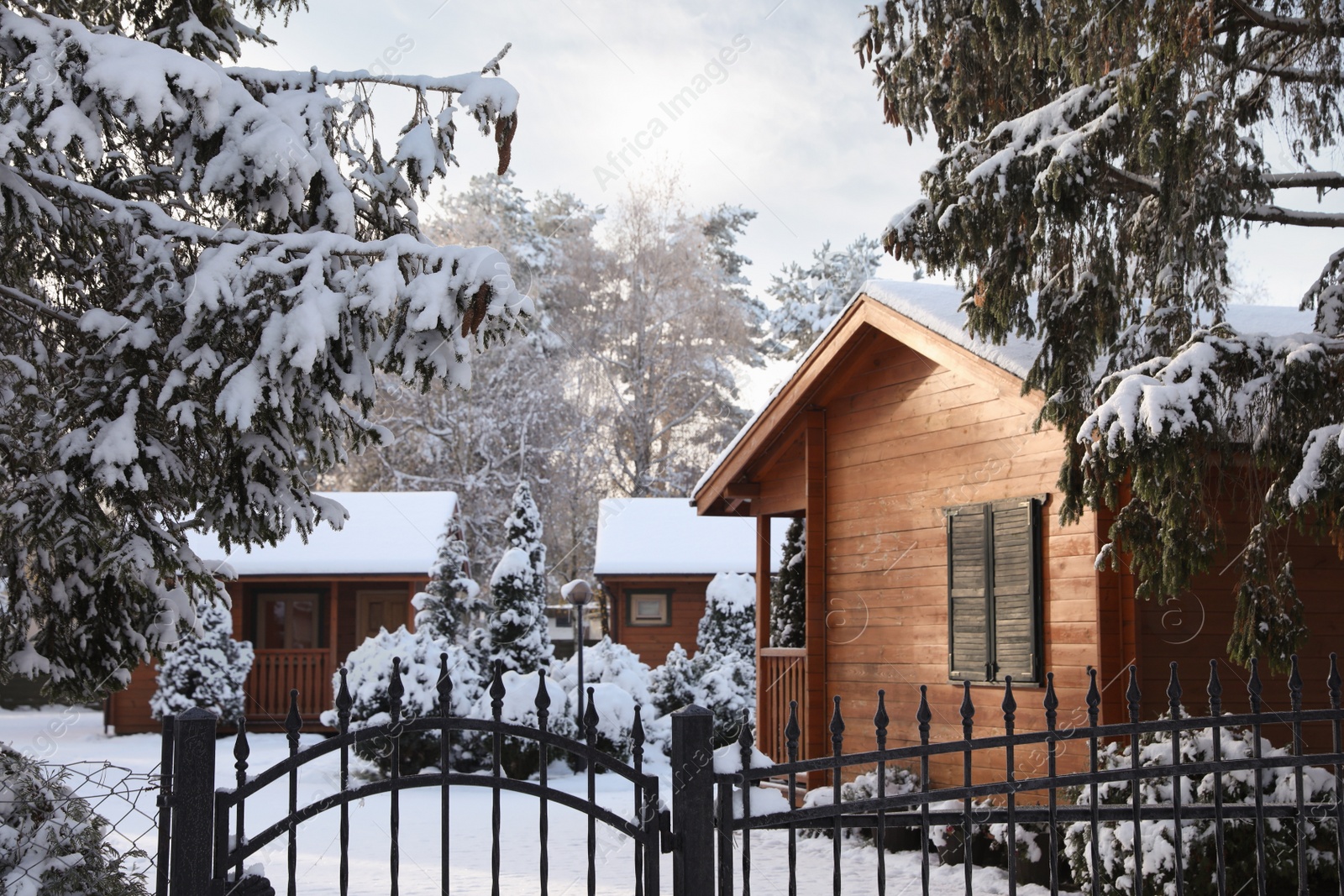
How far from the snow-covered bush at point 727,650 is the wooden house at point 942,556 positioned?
3.70 m

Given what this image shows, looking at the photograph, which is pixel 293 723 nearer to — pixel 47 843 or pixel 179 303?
pixel 47 843

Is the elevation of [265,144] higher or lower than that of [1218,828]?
higher

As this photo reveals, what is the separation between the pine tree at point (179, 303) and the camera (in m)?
5.31

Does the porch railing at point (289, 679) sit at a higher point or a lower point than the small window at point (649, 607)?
lower

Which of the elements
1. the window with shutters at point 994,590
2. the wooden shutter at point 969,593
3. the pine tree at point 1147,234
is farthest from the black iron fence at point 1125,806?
the wooden shutter at point 969,593

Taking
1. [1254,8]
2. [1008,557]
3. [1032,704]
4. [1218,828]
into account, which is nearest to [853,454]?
[1008,557]

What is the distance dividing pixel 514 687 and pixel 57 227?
9.30 m

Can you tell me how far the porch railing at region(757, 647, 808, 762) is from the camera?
1209 centimetres

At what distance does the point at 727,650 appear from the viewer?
19359mm

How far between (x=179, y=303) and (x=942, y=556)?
6.84m

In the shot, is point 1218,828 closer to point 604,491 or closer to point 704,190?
point 604,491

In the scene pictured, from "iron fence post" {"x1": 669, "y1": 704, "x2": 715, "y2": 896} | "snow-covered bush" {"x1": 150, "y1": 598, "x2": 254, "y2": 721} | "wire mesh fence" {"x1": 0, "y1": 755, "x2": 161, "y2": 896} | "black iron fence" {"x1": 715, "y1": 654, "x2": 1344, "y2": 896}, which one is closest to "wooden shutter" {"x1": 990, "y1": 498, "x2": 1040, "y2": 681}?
"black iron fence" {"x1": 715, "y1": 654, "x2": 1344, "y2": 896}

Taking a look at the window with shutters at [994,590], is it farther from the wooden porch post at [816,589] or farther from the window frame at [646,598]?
the window frame at [646,598]

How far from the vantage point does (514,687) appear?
14352 millimetres
